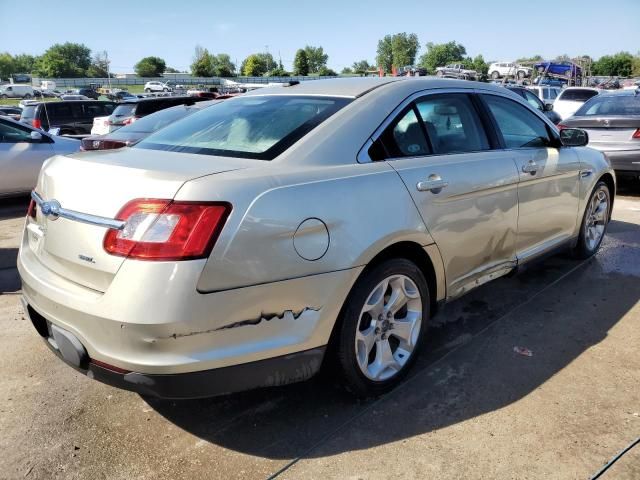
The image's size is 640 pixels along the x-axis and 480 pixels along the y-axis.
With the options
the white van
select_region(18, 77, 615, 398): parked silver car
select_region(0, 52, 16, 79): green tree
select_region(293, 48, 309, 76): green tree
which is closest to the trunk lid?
select_region(18, 77, 615, 398): parked silver car

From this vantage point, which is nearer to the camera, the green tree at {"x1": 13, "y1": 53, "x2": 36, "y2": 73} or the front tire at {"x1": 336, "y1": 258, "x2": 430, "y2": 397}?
the front tire at {"x1": 336, "y1": 258, "x2": 430, "y2": 397}

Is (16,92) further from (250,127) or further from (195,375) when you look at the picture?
(195,375)

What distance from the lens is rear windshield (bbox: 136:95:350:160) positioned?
2641mm

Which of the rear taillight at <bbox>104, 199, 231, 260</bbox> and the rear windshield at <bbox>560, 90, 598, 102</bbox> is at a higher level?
the rear taillight at <bbox>104, 199, 231, 260</bbox>

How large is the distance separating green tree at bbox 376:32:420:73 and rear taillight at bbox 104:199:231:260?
382 feet

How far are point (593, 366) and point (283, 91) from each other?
249 cm

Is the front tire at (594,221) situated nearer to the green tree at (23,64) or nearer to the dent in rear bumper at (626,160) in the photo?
the dent in rear bumper at (626,160)

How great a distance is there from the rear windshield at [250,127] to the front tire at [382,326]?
793 millimetres

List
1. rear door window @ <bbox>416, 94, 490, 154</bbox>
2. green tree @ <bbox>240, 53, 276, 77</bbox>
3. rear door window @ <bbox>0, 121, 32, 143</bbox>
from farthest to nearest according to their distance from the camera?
green tree @ <bbox>240, 53, 276, 77</bbox> → rear door window @ <bbox>0, 121, 32, 143</bbox> → rear door window @ <bbox>416, 94, 490, 154</bbox>

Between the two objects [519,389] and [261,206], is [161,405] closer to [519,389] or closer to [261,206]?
[261,206]

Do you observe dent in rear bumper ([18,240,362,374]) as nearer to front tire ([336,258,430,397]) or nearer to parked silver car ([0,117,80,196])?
front tire ([336,258,430,397])

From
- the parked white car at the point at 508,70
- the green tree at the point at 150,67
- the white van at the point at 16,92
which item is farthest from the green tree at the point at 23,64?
the parked white car at the point at 508,70

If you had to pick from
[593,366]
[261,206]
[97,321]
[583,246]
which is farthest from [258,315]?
[583,246]

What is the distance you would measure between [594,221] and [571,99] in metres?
15.5
